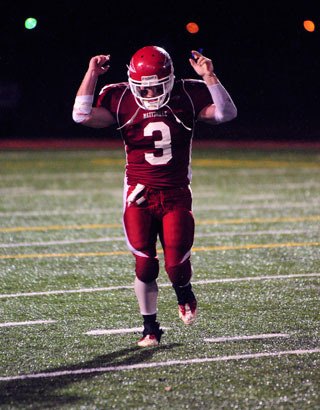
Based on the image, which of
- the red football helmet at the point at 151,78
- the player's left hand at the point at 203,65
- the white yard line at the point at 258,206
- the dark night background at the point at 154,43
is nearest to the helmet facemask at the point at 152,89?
the red football helmet at the point at 151,78

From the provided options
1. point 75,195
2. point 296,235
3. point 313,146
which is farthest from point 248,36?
point 296,235

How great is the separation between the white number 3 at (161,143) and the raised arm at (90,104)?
0.21 metres

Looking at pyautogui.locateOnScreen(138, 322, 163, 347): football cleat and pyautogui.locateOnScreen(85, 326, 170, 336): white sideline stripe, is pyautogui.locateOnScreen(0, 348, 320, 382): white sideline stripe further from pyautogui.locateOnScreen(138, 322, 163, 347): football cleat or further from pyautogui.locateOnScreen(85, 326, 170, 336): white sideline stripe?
pyautogui.locateOnScreen(85, 326, 170, 336): white sideline stripe

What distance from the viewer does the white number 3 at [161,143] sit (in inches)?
178

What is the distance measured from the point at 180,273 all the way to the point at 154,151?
65 cm

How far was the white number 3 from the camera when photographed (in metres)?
4.52

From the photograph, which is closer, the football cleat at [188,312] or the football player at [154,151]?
the football player at [154,151]

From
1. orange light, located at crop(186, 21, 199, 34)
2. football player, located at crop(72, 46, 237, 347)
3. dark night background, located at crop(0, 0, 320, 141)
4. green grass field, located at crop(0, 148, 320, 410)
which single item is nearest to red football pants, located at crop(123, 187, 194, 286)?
football player, located at crop(72, 46, 237, 347)

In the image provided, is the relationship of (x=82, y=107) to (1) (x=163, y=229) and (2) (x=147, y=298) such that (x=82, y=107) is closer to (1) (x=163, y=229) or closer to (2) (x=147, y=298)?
(1) (x=163, y=229)

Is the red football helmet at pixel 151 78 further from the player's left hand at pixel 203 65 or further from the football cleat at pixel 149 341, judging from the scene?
the football cleat at pixel 149 341

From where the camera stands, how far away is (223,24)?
24.2m

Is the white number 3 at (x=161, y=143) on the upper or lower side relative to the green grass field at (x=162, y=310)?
upper

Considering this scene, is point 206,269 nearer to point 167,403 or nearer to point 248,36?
point 167,403

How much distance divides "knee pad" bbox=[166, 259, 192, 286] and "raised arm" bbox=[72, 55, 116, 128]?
2.68ft
